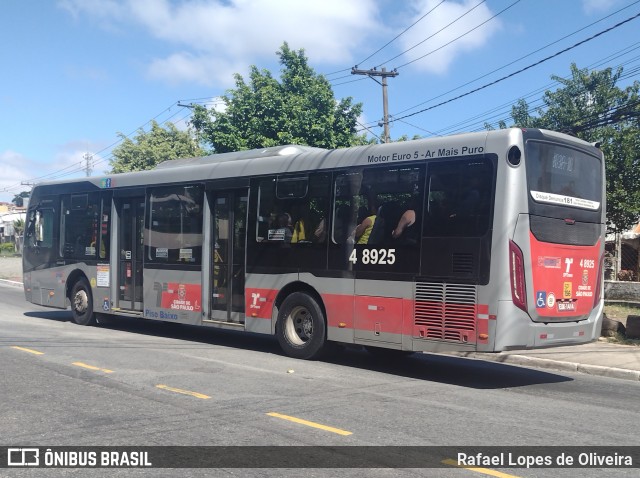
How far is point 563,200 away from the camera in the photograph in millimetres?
9250

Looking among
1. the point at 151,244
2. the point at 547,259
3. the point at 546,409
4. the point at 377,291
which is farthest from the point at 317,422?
the point at 151,244

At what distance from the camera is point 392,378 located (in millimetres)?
9523

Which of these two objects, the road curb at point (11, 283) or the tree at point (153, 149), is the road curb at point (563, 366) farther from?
the tree at point (153, 149)

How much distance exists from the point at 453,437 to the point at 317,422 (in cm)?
135

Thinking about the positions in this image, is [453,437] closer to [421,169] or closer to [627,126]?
[421,169]

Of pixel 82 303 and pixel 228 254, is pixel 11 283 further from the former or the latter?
pixel 228 254

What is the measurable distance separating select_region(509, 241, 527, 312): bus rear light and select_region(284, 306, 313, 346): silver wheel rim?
367 centimetres

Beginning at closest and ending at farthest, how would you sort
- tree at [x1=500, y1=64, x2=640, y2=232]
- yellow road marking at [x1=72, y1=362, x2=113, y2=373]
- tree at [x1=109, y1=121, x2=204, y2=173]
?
yellow road marking at [x1=72, y1=362, x2=113, y2=373] → tree at [x1=500, y1=64, x2=640, y2=232] → tree at [x1=109, y1=121, x2=204, y2=173]

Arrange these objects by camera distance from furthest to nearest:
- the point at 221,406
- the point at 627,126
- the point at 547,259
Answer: the point at 627,126, the point at 547,259, the point at 221,406

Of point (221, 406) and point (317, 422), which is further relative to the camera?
point (221, 406)

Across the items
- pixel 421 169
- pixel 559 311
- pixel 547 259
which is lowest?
pixel 559 311

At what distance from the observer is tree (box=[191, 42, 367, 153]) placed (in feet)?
79.0

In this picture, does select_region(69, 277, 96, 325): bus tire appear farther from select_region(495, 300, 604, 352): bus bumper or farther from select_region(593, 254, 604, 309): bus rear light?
select_region(593, 254, 604, 309): bus rear light

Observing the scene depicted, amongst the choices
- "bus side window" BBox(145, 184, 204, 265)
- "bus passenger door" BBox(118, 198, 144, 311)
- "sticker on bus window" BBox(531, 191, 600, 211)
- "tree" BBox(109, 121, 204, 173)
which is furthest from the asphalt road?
"tree" BBox(109, 121, 204, 173)
